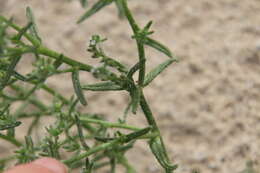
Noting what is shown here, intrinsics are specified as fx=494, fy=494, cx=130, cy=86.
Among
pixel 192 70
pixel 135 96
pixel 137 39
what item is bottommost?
pixel 135 96

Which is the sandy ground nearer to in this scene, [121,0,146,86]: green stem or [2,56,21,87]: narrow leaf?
[121,0,146,86]: green stem

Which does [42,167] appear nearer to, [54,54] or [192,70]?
[54,54]

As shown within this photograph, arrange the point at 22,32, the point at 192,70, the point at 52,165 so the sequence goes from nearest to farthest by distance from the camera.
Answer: the point at 22,32 → the point at 52,165 → the point at 192,70

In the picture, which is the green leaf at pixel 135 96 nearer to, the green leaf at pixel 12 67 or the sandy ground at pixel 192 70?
the green leaf at pixel 12 67

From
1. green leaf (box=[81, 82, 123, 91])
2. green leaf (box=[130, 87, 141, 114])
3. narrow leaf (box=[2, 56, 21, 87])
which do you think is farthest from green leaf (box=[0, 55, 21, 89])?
green leaf (box=[130, 87, 141, 114])

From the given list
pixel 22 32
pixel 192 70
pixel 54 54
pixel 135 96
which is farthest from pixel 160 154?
pixel 192 70

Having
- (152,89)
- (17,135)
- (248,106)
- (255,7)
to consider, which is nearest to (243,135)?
(248,106)
